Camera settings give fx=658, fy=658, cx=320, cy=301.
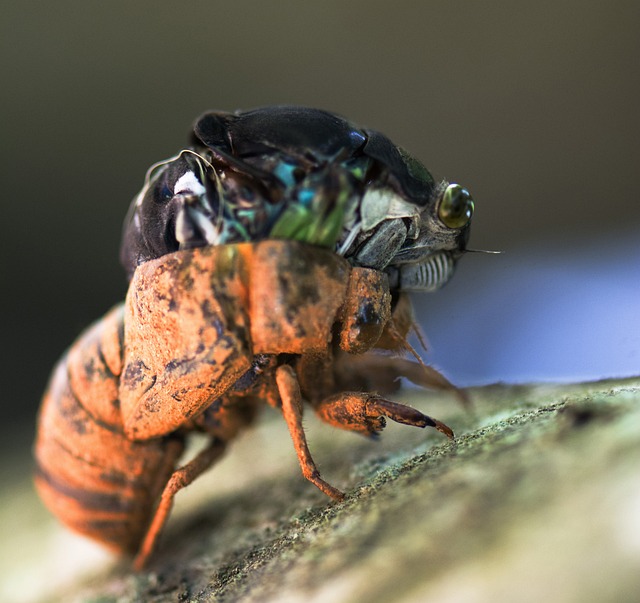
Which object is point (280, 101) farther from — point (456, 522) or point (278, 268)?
point (456, 522)

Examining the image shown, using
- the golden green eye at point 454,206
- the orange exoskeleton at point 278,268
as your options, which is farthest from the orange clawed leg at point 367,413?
the golden green eye at point 454,206

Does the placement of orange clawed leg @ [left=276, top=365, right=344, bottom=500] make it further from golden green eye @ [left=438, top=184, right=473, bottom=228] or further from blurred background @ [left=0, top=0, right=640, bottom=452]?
blurred background @ [left=0, top=0, right=640, bottom=452]

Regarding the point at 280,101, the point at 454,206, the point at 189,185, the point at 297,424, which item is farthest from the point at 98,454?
the point at 280,101

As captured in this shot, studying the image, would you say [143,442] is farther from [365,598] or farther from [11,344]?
[11,344]

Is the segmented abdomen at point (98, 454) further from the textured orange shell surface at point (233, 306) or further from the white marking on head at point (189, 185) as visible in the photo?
the white marking on head at point (189, 185)

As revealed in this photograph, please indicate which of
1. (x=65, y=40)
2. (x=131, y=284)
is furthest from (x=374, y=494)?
(x=65, y=40)

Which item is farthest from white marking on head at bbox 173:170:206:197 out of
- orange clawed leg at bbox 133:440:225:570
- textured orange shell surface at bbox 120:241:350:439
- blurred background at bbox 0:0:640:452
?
blurred background at bbox 0:0:640:452
